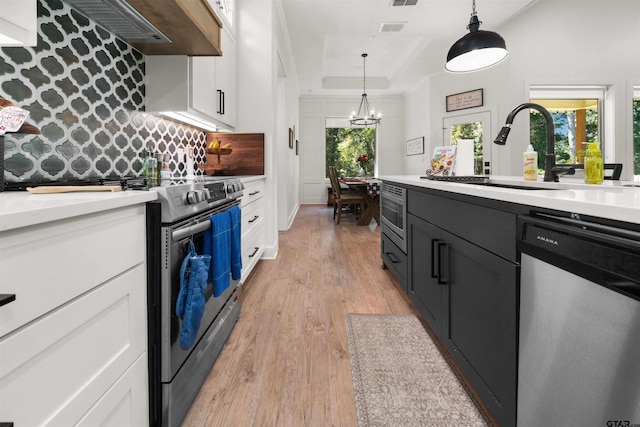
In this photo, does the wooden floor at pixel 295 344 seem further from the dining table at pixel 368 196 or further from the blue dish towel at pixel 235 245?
the dining table at pixel 368 196

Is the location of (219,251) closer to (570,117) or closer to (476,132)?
(476,132)

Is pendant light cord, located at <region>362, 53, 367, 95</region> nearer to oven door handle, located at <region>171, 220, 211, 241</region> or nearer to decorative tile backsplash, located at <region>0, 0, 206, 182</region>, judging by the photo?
decorative tile backsplash, located at <region>0, 0, 206, 182</region>

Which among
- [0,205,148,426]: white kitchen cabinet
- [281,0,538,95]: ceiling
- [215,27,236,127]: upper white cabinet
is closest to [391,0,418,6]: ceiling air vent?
[281,0,538,95]: ceiling

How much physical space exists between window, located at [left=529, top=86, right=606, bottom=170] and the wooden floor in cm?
393

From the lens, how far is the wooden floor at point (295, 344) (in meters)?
1.35

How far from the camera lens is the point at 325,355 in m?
1.77

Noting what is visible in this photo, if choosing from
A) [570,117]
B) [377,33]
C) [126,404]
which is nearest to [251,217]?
[126,404]

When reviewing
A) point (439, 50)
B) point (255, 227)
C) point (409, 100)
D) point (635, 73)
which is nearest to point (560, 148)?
point (635, 73)

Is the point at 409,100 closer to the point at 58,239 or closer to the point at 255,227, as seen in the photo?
the point at 255,227

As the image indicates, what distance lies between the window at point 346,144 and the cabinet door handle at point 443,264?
7746 millimetres

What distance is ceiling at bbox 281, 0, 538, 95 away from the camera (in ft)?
14.3

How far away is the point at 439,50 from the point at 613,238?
6.16 m

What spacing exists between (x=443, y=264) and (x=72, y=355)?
1432mm

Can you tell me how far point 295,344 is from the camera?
188 centimetres
